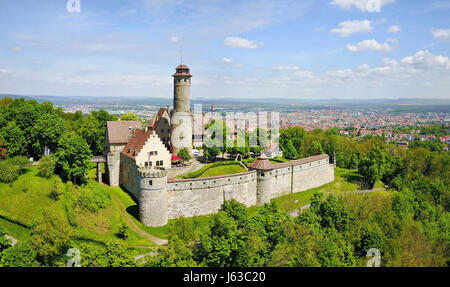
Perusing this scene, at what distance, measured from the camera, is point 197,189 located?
3888cm

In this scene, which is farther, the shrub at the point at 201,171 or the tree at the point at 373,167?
the tree at the point at 373,167

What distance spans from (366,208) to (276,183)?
41.7 ft

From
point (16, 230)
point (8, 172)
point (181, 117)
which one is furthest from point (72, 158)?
point (181, 117)

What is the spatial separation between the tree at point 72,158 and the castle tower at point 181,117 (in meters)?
16.7

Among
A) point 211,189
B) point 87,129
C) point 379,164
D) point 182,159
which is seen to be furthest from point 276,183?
point 87,129

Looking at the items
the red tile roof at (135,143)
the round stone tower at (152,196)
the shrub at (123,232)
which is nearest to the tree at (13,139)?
the red tile roof at (135,143)

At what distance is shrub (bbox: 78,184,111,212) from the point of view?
34750mm

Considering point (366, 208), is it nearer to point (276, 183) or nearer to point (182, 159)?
point (276, 183)

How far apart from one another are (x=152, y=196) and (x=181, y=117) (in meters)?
20.3

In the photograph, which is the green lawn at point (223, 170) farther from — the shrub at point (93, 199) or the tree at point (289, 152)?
the tree at point (289, 152)

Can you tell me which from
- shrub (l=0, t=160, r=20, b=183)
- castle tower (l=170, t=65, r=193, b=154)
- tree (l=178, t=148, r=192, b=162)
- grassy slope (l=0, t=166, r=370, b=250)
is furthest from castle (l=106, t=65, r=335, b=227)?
shrub (l=0, t=160, r=20, b=183)

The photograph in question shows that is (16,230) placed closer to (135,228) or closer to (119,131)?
(135,228)

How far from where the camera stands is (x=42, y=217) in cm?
2831

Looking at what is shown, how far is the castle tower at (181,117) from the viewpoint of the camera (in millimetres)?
53031
